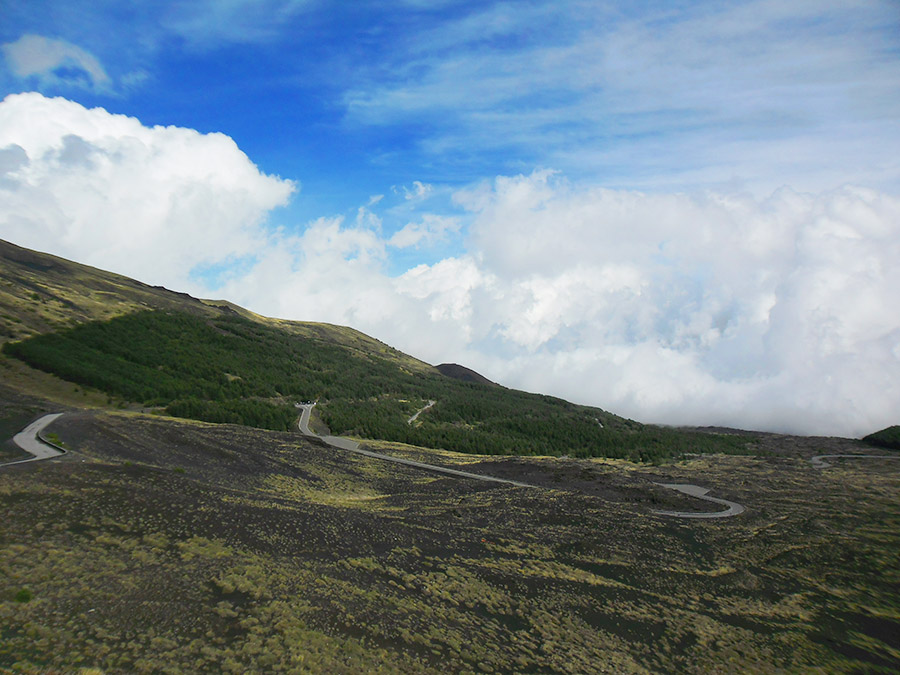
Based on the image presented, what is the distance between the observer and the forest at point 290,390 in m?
61.9

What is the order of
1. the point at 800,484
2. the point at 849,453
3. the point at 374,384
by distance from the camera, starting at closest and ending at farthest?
the point at 800,484 → the point at 849,453 → the point at 374,384

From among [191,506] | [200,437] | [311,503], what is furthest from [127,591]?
[200,437]

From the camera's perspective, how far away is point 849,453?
93.2 metres

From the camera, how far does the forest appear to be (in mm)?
61875

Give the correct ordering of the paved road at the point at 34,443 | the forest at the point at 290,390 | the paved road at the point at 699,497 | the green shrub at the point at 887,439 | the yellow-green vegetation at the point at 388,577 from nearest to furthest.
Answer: the yellow-green vegetation at the point at 388,577
the paved road at the point at 34,443
the paved road at the point at 699,497
the forest at the point at 290,390
the green shrub at the point at 887,439

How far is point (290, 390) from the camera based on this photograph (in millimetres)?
93625

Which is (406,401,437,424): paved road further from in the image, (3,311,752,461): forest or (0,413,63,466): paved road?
(0,413,63,466): paved road

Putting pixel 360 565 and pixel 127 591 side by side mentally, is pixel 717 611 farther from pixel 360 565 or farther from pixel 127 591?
pixel 127 591

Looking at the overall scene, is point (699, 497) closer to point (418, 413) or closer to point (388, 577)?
point (388, 577)

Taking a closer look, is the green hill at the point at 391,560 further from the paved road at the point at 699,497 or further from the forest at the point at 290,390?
the forest at the point at 290,390

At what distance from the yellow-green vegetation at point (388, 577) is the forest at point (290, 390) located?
94.5 feet

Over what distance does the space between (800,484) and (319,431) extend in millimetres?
62488

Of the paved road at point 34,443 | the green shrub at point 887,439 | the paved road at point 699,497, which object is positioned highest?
the green shrub at point 887,439

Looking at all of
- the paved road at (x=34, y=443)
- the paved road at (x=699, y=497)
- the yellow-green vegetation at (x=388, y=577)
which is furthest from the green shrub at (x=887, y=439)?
the paved road at (x=34, y=443)
